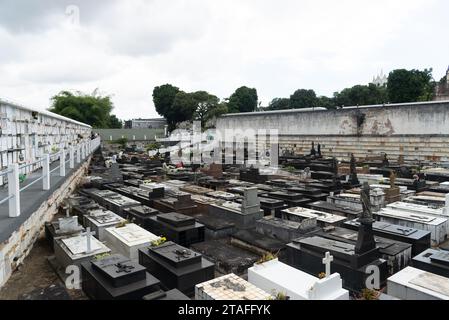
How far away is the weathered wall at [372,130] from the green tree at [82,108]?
24825 mm

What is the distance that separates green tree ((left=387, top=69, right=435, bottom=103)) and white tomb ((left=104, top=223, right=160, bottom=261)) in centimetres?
4758

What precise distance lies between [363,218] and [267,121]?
28737mm

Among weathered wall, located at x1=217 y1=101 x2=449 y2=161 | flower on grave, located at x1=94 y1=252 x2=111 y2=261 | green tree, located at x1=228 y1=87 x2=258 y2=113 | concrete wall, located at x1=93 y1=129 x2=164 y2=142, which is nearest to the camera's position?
flower on grave, located at x1=94 y1=252 x2=111 y2=261

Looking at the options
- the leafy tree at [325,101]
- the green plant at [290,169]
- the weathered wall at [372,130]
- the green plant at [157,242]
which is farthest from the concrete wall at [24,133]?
the leafy tree at [325,101]

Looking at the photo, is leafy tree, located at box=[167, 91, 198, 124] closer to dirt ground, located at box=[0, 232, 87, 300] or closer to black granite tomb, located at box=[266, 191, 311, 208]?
black granite tomb, located at box=[266, 191, 311, 208]

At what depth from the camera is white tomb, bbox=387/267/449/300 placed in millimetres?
4941

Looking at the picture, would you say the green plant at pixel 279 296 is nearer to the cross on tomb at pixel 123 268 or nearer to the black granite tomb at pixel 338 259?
the black granite tomb at pixel 338 259

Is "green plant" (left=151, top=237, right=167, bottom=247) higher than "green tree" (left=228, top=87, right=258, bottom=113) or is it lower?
lower

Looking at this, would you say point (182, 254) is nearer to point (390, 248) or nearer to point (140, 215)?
point (140, 215)

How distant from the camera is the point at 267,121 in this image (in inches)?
1352

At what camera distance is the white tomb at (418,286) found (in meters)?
4.94

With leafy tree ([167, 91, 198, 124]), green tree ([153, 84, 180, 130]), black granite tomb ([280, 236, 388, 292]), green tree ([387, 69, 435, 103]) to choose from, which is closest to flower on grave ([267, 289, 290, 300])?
black granite tomb ([280, 236, 388, 292])
